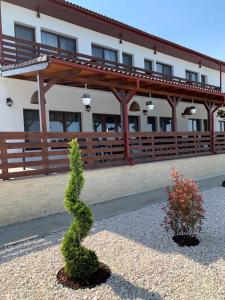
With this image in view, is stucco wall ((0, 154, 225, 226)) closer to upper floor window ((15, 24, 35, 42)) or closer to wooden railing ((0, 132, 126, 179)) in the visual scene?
wooden railing ((0, 132, 126, 179))

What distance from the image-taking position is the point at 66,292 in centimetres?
415

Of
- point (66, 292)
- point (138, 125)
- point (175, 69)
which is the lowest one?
point (66, 292)

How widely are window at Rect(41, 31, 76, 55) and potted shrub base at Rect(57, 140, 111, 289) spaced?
336 inches

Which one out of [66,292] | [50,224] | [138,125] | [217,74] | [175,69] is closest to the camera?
[66,292]

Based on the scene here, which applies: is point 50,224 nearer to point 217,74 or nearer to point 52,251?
point 52,251

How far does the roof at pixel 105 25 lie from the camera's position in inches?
417

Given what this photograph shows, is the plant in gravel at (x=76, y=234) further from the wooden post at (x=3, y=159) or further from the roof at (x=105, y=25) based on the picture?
the roof at (x=105, y=25)

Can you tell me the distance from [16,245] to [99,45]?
33.1 ft

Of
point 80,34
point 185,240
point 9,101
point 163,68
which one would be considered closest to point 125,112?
point 9,101

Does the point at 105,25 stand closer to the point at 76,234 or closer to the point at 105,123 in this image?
the point at 105,123

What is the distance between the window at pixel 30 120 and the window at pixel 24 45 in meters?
1.78

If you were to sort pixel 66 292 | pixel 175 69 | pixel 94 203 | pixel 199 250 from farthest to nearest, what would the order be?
1. pixel 175 69
2. pixel 94 203
3. pixel 199 250
4. pixel 66 292

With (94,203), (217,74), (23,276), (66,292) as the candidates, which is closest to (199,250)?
(66,292)

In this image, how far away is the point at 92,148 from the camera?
9.79 meters
